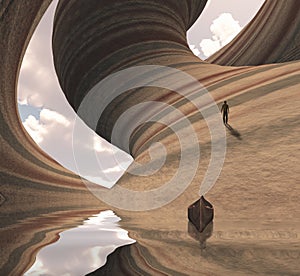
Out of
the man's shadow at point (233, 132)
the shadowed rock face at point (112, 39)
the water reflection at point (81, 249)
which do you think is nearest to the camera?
the water reflection at point (81, 249)

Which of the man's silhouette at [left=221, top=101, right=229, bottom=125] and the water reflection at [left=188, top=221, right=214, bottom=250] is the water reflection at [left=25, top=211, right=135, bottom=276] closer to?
the water reflection at [left=188, top=221, right=214, bottom=250]

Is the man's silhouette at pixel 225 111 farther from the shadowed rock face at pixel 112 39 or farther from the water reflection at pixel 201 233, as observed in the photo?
the shadowed rock face at pixel 112 39

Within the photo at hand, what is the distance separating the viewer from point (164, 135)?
18.7 inches

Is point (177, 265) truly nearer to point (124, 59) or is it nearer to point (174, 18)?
point (124, 59)

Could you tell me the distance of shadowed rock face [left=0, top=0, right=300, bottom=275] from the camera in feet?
0.71

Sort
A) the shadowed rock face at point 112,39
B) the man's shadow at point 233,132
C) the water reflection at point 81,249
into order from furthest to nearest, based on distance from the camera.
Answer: the shadowed rock face at point 112,39, the man's shadow at point 233,132, the water reflection at point 81,249

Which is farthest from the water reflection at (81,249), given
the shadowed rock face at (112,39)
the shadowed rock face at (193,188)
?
the shadowed rock face at (112,39)

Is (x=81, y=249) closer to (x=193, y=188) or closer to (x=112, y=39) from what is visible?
(x=193, y=188)

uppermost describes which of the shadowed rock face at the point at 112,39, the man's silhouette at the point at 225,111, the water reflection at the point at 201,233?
the shadowed rock face at the point at 112,39

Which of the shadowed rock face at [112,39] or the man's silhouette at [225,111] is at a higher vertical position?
the shadowed rock face at [112,39]

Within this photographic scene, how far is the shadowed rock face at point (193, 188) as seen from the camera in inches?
8.5

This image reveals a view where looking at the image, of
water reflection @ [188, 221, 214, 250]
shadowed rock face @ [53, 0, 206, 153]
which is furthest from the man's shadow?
shadowed rock face @ [53, 0, 206, 153]

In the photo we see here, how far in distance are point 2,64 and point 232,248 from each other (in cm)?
30

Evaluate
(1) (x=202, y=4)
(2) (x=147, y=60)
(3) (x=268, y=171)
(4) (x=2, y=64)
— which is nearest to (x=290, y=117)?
(3) (x=268, y=171)
